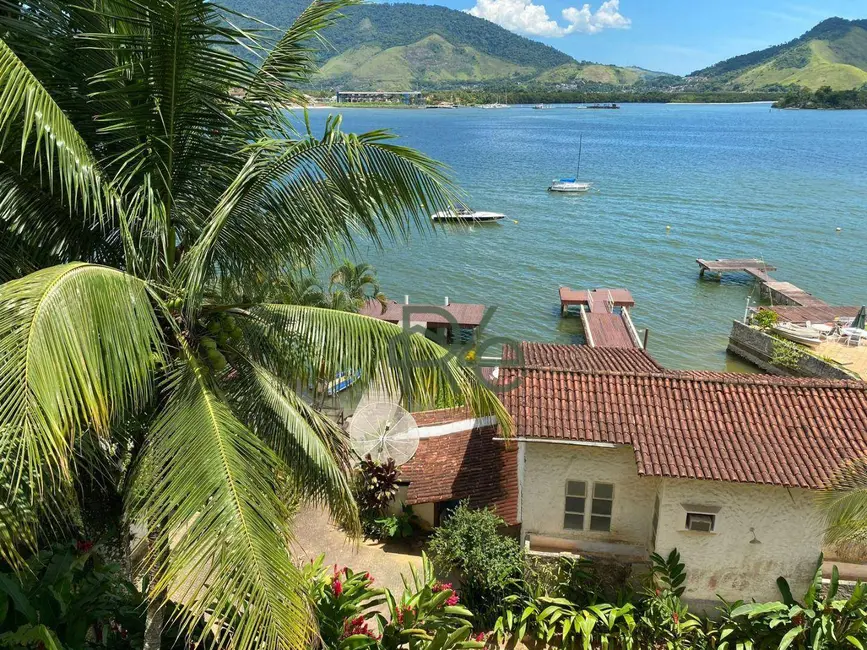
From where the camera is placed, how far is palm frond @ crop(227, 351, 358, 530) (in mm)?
Answer: 6281

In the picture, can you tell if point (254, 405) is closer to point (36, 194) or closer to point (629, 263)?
point (36, 194)

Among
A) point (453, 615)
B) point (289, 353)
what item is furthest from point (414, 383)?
point (453, 615)

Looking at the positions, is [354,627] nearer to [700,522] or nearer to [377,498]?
[377,498]

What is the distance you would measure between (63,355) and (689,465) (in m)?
9.94

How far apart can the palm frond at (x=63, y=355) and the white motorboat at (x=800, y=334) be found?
103 feet

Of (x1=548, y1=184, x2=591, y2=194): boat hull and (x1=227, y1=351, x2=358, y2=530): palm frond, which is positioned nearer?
(x1=227, y1=351, x2=358, y2=530): palm frond

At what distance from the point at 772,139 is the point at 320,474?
152m

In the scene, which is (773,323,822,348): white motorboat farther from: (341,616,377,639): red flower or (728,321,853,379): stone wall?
(341,616,377,639): red flower

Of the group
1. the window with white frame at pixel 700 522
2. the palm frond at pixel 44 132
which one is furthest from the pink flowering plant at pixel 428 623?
the palm frond at pixel 44 132

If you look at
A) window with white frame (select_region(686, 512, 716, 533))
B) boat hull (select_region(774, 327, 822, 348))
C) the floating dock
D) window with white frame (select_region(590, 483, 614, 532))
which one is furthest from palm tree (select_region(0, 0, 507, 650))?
boat hull (select_region(774, 327, 822, 348))

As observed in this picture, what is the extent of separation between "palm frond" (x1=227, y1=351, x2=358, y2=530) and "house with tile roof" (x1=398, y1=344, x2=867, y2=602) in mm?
5300

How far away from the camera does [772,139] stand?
134500 millimetres

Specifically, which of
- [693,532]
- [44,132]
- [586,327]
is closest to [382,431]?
[693,532]

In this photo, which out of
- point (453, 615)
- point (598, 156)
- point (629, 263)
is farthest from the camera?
→ point (598, 156)
